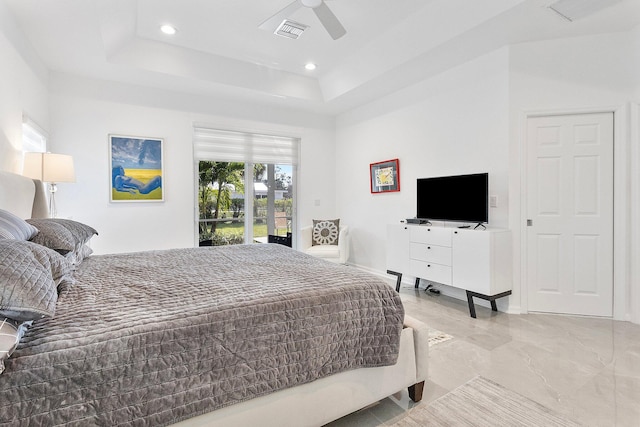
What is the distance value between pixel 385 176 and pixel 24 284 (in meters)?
4.23

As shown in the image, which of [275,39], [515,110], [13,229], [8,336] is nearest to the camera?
[8,336]

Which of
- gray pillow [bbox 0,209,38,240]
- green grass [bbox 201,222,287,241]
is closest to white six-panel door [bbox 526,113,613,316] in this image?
green grass [bbox 201,222,287,241]

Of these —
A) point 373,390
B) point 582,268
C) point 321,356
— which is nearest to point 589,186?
point 582,268

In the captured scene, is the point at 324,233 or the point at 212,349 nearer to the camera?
the point at 212,349

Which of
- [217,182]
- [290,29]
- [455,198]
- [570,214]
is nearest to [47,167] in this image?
[217,182]

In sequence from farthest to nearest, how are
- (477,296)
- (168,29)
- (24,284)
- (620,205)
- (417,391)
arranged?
1. (168,29)
2. (477,296)
3. (620,205)
4. (417,391)
5. (24,284)

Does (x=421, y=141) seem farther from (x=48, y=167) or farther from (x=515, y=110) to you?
(x=48, y=167)

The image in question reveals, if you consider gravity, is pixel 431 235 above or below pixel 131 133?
below

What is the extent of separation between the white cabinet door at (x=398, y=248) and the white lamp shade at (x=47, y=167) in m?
3.48

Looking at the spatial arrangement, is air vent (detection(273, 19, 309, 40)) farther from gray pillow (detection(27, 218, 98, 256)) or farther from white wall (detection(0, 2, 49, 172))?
gray pillow (detection(27, 218, 98, 256))

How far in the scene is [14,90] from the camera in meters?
2.75

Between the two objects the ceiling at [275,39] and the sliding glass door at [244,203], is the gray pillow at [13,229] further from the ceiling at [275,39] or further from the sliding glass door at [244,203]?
the sliding glass door at [244,203]

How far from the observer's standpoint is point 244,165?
5.16 meters

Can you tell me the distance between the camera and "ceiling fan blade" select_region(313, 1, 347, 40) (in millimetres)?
2663
